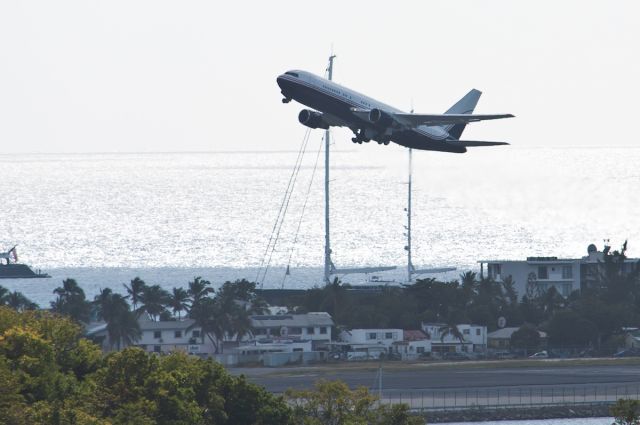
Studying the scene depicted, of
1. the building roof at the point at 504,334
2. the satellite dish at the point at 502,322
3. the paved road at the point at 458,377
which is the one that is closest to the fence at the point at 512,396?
the paved road at the point at 458,377

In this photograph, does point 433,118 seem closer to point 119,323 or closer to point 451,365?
point 451,365

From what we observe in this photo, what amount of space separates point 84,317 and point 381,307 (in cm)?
3818

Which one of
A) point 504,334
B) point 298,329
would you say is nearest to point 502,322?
point 504,334

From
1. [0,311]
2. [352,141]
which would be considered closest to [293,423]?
[0,311]

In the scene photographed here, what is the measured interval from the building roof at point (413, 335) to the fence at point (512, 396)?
39480 millimetres

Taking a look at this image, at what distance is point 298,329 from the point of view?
175750mm

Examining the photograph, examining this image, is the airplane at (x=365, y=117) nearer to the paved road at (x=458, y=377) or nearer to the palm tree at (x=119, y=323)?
the paved road at (x=458, y=377)

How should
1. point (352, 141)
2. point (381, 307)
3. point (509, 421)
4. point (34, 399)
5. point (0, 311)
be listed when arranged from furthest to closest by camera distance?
point (381, 307) < point (509, 421) < point (352, 141) < point (0, 311) < point (34, 399)

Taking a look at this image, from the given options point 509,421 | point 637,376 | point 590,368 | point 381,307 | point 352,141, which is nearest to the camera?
point 352,141

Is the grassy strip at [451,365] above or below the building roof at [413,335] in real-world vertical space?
below

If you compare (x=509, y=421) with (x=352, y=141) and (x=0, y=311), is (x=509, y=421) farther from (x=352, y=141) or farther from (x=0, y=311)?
(x=0, y=311)

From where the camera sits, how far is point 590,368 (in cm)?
15775

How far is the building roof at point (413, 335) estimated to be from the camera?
178 metres

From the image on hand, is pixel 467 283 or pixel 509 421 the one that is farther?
pixel 467 283
